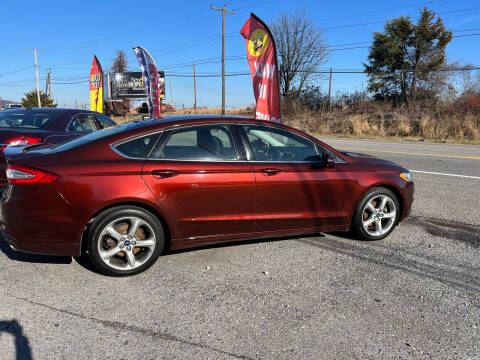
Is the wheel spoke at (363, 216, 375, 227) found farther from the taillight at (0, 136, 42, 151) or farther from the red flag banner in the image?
the red flag banner

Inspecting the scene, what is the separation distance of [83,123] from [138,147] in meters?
4.01

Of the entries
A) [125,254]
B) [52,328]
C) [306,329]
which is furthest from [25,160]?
[306,329]

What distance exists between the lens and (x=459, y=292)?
3355mm

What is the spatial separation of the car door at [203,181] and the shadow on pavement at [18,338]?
1451mm

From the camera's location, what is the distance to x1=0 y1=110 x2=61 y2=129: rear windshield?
6.10m

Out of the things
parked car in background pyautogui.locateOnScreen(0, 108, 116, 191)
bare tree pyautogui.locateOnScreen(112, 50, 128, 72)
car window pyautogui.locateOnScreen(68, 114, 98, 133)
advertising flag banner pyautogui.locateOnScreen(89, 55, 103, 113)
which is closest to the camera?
parked car in background pyautogui.locateOnScreen(0, 108, 116, 191)

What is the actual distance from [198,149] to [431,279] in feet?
8.44

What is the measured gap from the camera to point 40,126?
244 inches

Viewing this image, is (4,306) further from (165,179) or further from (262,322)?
(262,322)

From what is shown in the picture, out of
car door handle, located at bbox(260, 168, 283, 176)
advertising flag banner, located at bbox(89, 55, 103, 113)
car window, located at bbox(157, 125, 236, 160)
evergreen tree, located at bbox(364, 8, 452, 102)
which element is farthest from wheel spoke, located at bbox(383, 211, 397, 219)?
evergreen tree, located at bbox(364, 8, 452, 102)

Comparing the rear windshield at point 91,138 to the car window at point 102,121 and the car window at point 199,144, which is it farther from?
the car window at point 102,121

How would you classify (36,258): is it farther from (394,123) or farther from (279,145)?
(394,123)

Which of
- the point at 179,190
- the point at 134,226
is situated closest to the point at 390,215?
the point at 179,190

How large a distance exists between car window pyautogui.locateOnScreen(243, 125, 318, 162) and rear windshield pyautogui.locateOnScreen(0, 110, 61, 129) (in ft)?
12.9
